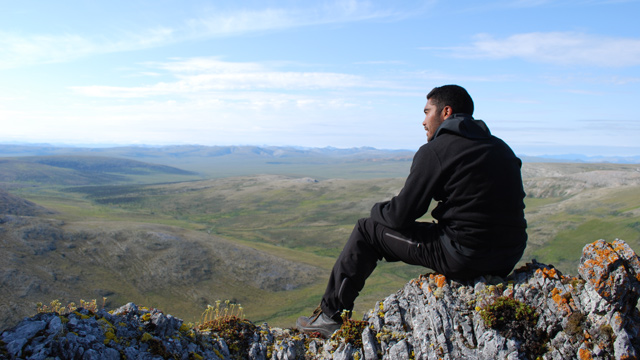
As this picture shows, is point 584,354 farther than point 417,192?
No

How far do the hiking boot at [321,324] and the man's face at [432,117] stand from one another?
362 cm

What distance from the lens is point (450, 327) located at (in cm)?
603

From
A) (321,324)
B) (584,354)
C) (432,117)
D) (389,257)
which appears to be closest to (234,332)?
(321,324)

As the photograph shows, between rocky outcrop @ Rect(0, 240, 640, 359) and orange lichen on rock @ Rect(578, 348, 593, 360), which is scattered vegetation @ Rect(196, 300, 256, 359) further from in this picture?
orange lichen on rock @ Rect(578, 348, 593, 360)

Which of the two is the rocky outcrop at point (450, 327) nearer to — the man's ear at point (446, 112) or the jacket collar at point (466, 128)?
the jacket collar at point (466, 128)

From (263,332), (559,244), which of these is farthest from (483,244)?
(559,244)

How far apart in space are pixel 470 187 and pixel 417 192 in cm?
72

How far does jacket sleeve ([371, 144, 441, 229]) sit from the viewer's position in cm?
564

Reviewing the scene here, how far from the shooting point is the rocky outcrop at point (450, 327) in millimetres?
5207

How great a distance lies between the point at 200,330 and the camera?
7402 millimetres

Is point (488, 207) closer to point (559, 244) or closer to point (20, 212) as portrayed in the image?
point (559, 244)

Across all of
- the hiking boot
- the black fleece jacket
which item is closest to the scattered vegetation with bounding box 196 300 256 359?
the hiking boot

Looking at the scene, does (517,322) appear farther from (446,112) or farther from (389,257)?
(446,112)

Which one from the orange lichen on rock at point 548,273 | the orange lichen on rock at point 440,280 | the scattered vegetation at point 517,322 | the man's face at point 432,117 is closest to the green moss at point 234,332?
the orange lichen on rock at point 440,280
